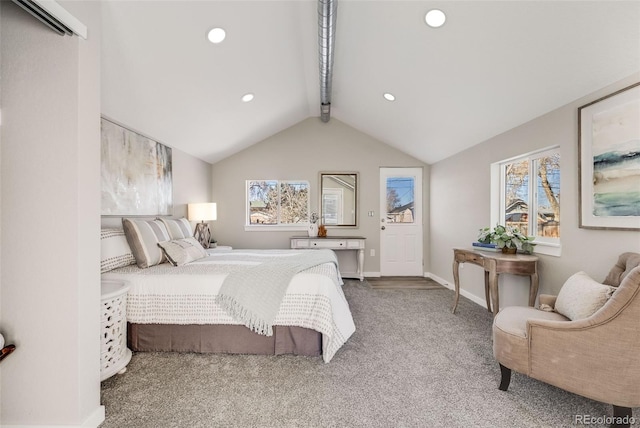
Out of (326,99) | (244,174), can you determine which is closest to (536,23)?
(326,99)

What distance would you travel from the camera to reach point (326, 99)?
402 cm

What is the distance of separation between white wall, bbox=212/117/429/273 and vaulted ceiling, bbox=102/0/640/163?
120 cm

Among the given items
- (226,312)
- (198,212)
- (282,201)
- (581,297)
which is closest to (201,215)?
(198,212)

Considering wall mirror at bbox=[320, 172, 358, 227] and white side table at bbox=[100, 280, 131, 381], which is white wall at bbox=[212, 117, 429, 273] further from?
white side table at bbox=[100, 280, 131, 381]

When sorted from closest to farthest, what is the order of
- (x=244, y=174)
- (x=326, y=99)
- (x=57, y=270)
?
(x=57, y=270) < (x=326, y=99) < (x=244, y=174)

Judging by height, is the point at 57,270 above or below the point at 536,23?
below

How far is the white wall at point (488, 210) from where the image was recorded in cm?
209

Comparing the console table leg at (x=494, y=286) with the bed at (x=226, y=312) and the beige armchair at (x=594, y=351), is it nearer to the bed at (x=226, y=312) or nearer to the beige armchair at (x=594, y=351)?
the beige armchair at (x=594, y=351)

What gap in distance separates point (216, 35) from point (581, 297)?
122 inches

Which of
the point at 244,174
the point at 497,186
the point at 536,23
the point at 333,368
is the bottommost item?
the point at 333,368

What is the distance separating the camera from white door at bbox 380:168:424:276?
5109 mm

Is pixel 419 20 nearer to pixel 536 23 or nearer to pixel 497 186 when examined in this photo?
pixel 536 23

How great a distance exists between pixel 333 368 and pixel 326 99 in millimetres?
3353

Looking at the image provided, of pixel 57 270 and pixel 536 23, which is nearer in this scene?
pixel 57 270
